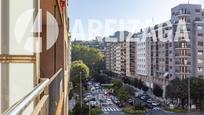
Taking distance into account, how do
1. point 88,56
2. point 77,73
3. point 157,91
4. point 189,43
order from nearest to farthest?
point 77,73
point 189,43
point 157,91
point 88,56

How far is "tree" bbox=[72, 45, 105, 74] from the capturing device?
27.5 metres

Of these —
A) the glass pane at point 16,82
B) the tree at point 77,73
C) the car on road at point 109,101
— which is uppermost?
the glass pane at point 16,82

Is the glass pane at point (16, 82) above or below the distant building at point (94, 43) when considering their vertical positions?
below

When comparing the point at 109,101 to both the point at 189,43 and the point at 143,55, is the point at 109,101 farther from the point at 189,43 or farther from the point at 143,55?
the point at 143,55

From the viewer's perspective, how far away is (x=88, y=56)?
28031mm

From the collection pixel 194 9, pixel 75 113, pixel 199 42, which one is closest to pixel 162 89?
pixel 199 42

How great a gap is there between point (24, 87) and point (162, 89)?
67.5ft

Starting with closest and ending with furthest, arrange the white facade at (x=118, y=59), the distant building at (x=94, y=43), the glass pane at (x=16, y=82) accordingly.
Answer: the glass pane at (x=16, y=82) < the white facade at (x=118, y=59) < the distant building at (x=94, y=43)

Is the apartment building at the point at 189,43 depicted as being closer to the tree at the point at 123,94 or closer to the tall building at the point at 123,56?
the tree at the point at 123,94

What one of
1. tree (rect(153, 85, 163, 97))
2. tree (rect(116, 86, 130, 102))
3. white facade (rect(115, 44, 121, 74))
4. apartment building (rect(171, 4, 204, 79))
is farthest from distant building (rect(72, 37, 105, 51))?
tree (rect(116, 86, 130, 102))

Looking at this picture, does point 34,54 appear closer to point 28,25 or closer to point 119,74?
point 28,25

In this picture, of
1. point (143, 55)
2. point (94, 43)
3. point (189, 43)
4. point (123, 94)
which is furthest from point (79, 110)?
point (94, 43)

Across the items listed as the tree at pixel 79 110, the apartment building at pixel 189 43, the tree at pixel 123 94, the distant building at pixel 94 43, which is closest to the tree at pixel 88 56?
the distant building at pixel 94 43

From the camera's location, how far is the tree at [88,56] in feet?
90.4
